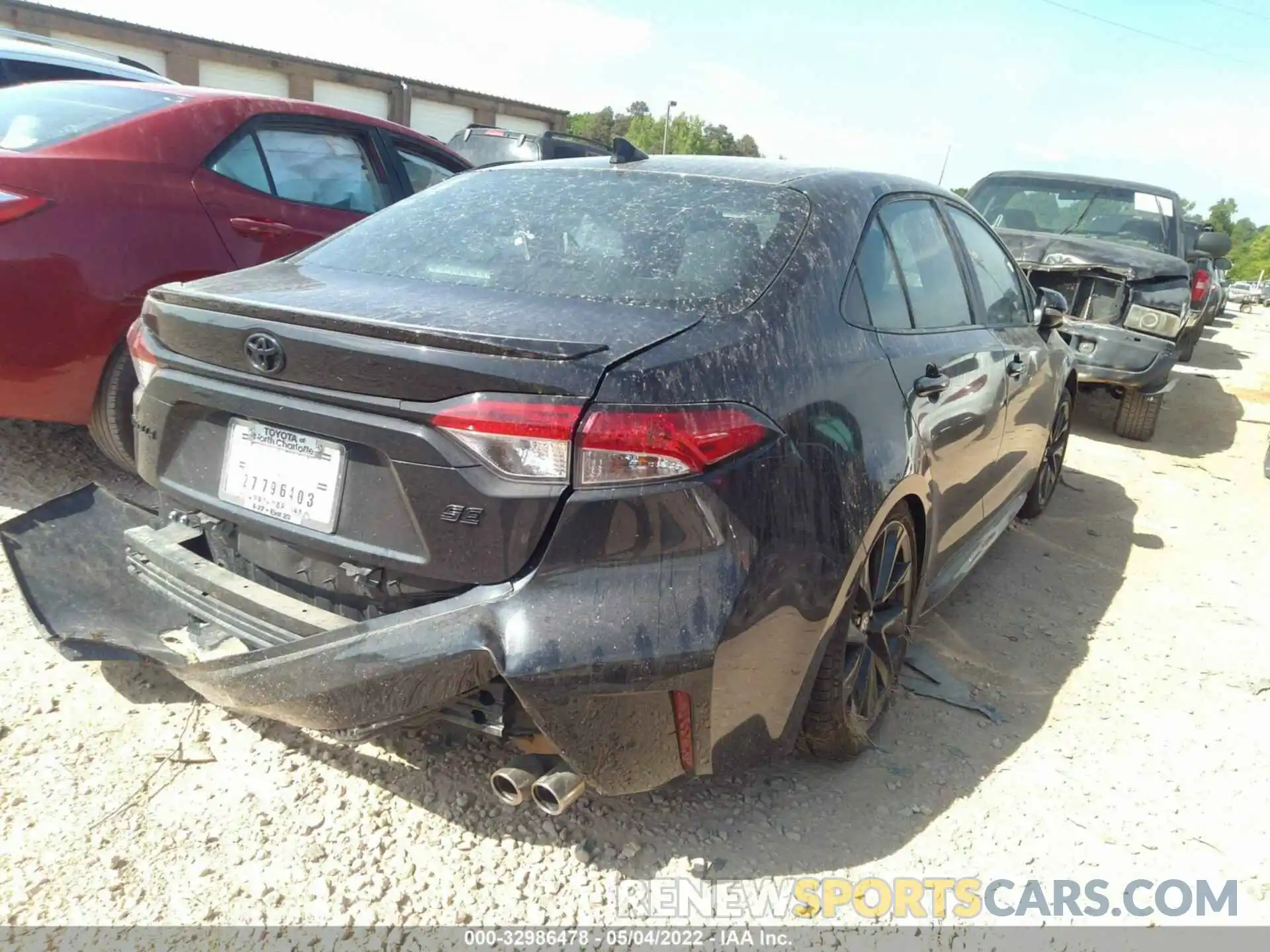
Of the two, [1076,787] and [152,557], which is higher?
[152,557]

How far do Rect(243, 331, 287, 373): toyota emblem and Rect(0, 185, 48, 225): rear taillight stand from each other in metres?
1.74

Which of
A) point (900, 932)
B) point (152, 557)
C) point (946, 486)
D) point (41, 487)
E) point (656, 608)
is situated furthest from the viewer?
point (41, 487)

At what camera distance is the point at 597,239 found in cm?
242

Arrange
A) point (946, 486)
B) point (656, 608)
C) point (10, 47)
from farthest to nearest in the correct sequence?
point (10, 47), point (946, 486), point (656, 608)

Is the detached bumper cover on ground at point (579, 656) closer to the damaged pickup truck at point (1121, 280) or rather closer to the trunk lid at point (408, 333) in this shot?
the trunk lid at point (408, 333)

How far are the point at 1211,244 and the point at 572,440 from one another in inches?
348

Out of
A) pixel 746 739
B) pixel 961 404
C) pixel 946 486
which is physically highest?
pixel 961 404

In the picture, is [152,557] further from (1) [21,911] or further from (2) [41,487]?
(2) [41,487]

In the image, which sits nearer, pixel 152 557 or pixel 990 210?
pixel 152 557

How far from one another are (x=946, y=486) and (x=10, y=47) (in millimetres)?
6428

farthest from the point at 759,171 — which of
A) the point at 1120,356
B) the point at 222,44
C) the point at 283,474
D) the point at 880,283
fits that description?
the point at 222,44

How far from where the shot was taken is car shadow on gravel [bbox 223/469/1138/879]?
227 cm

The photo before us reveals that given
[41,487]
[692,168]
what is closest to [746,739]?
[692,168]

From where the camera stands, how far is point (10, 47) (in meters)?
5.89
